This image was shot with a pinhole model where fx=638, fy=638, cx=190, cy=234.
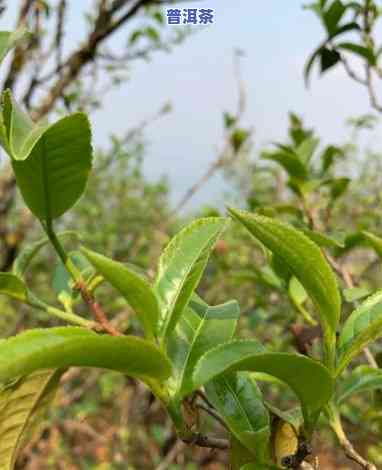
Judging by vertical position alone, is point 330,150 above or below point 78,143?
below

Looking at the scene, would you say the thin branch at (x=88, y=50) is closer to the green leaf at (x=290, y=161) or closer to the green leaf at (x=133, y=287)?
the green leaf at (x=290, y=161)

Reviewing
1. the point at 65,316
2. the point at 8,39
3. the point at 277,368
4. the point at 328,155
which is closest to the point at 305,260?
the point at 277,368

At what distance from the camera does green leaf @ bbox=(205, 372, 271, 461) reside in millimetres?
696

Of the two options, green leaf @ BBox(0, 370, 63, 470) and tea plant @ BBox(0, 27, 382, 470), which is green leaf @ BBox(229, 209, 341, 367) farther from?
green leaf @ BBox(0, 370, 63, 470)

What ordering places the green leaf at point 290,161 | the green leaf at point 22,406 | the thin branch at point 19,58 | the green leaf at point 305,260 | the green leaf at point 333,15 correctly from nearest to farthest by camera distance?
the green leaf at point 305,260
the green leaf at point 22,406
the green leaf at point 290,161
the green leaf at point 333,15
the thin branch at point 19,58

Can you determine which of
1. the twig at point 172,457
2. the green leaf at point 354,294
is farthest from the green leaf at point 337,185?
the twig at point 172,457

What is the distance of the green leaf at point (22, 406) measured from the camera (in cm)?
85

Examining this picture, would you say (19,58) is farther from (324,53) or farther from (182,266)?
(182,266)

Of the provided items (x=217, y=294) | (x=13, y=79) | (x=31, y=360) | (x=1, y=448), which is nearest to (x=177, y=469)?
(x=217, y=294)

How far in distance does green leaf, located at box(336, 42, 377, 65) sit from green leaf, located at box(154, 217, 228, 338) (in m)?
1.13

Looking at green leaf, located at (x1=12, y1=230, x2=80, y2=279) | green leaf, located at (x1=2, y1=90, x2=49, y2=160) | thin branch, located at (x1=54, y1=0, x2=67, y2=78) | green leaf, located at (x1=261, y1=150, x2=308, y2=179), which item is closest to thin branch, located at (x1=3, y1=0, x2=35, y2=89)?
thin branch, located at (x1=54, y1=0, x2=67, y2=78)

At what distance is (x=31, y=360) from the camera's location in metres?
0.51

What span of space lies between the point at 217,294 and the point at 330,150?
9.51 feet

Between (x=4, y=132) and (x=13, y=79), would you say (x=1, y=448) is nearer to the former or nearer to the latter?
(x=4, y=132)
